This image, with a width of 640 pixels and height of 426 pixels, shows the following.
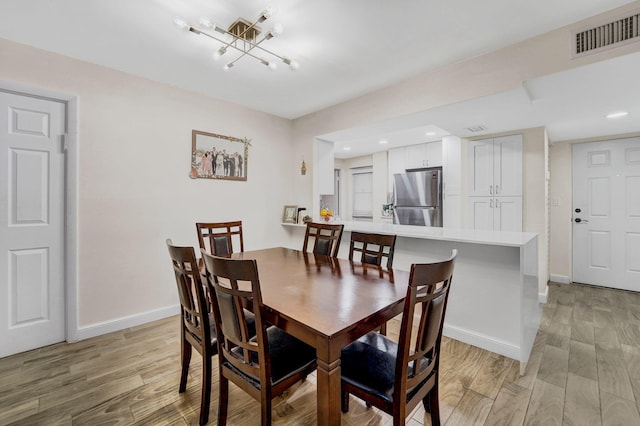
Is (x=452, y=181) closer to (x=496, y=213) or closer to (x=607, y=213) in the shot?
(x=496, y=213)

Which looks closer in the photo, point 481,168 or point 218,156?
point 218,156

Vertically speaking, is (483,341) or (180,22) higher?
(180,22)

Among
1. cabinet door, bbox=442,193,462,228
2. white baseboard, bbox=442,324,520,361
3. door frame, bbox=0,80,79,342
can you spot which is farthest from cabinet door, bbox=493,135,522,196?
door frame, bbox=0,80,79,342

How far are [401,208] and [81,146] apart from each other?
163 inches

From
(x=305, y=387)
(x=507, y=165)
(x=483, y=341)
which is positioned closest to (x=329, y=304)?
(x=305, y=387)

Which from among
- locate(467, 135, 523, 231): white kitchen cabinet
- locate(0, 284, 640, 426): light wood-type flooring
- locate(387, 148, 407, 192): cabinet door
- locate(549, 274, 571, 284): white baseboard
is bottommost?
locate(0, 284, 640, 426): light wood-type flooring

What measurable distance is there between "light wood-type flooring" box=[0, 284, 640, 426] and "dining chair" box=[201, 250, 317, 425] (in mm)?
481

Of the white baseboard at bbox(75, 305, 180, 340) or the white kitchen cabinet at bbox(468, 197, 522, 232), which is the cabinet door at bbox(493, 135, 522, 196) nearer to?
the white kitchen cabinet at bbox(468, 197, 522, 232)

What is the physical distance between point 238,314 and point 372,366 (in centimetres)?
66

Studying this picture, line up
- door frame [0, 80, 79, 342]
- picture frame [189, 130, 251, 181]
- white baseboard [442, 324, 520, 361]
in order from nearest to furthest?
white baseboard [442, 324, 520, 361], door frame [0, 80, 79, 342], picture frame [189, 130, 251, 181]

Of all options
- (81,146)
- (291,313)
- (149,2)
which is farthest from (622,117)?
(81,146)

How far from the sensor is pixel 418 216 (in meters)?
4.53

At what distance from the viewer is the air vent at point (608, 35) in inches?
68.9

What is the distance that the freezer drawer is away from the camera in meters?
4.36
